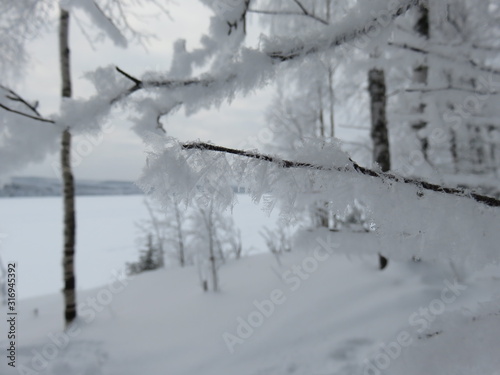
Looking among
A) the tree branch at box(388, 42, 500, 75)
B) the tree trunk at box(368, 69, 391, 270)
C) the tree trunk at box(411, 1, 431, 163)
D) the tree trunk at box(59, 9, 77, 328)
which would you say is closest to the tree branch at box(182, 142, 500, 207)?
the tree branch at box(388, 42, 500, 75)

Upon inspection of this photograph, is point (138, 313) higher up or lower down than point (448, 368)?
lower down

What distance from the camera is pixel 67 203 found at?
4039 millimetres

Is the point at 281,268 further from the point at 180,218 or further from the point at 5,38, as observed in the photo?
the point at 180,218

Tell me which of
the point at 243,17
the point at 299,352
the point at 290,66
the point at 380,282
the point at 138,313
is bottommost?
the point at 138,313

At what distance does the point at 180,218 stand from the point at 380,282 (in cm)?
1291

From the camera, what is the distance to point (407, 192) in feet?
2.41

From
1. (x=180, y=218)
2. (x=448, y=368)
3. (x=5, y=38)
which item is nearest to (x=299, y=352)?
(x=448, y=368)

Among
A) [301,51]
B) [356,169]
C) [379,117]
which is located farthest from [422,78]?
[356,169]

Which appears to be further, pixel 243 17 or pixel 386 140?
pixel 386 140

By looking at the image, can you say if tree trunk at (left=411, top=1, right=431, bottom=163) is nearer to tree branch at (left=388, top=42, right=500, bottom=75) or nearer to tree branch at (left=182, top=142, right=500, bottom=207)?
tree branch at (left=388, top=42, right=500, bottom=75)

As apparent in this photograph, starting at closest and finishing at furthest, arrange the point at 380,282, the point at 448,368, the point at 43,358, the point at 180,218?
→ 1. the point at 448,368
2. the point at 43,358
3. the point at 380,282
4. the point at 180,218

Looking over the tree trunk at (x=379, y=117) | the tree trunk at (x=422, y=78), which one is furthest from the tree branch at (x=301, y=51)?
the tree trunk at (x=379, y=117)

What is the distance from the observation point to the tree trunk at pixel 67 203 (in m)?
4.05

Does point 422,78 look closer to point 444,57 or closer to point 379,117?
point 379,117
